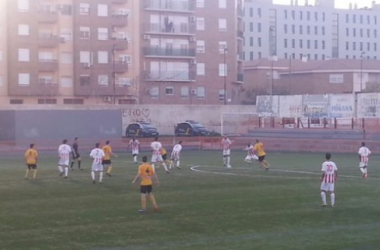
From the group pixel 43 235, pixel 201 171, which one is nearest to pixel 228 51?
pixel 201 171

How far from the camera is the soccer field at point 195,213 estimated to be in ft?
67.9

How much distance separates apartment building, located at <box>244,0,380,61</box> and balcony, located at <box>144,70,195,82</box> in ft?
159

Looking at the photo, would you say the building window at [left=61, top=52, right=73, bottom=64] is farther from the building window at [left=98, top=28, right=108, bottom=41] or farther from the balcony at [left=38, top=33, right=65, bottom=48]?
the building window at [left=98, top=28, right=108, bottom=41]

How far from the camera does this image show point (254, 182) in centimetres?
3656

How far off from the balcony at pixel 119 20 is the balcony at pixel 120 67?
444cm

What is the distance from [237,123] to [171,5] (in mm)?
18049

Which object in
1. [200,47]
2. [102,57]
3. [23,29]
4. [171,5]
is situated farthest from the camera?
[200,47]

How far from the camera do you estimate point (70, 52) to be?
8556 centimetres

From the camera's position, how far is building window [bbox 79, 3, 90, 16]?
85.1 metres

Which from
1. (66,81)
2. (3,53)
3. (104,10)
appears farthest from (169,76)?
(3,53)

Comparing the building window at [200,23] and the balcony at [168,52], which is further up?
the building window at [200,23]

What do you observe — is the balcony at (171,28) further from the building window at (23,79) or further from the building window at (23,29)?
the building window at (23,79)

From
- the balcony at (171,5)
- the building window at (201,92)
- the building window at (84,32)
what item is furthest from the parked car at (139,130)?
the balcony at (171,5)

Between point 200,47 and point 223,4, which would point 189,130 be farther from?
point 223,4
